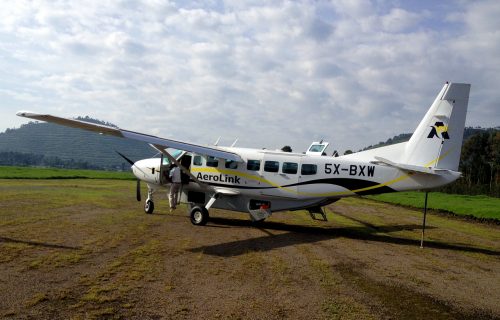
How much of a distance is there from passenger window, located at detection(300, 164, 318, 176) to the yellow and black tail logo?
15.3 ft

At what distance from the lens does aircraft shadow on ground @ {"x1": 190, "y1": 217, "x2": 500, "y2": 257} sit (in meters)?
11.6

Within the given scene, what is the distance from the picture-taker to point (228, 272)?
29.0 feet

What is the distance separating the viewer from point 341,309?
6.75 m

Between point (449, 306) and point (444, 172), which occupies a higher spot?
point (444, 172)

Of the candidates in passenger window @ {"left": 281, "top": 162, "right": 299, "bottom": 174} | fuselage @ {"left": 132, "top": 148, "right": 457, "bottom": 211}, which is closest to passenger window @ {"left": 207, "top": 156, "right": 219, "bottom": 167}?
fuselage @ {"left": 132, "top": 148, "right": 457, "bottom": 211}

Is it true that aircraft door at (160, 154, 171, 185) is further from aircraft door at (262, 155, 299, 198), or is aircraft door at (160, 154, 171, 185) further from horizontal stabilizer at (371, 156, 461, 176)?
horizontal stabilizer at (371, 156, 461, 176)

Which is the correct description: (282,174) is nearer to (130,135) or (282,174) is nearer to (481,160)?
(130,135)

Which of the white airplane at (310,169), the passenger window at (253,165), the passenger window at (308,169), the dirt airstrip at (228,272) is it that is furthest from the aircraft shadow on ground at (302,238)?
the passenger window at (253,165)

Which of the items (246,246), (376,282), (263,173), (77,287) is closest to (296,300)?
(376,282)

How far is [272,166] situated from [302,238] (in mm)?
3442

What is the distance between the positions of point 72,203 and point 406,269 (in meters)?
17.6

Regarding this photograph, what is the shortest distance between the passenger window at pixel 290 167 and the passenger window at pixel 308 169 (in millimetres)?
274

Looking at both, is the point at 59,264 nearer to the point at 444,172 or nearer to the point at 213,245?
the point at 213,245

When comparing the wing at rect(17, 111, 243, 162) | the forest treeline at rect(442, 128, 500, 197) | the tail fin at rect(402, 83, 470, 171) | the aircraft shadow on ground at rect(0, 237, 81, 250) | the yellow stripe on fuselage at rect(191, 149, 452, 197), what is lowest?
the aircraft shadow on ground at rect(0, 237, 81, 250)
